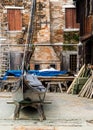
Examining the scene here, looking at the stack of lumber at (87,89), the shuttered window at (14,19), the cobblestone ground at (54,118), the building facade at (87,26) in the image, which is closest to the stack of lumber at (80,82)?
the building facade at (87,26)

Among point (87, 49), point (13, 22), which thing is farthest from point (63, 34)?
point (87, 49)

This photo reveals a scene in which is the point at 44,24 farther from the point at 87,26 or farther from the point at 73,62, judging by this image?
the point at 87,26

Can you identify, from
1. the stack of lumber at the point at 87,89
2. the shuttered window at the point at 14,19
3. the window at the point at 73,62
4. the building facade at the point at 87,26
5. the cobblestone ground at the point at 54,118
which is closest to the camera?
the cobblestone ground at the point at 54,118

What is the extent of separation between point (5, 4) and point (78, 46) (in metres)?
7.33

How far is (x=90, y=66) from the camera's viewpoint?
21234mm

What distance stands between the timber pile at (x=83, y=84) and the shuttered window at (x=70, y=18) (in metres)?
11.7

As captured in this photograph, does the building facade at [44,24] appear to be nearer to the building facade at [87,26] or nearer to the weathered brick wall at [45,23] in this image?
the weathered brick wall at [45,23]

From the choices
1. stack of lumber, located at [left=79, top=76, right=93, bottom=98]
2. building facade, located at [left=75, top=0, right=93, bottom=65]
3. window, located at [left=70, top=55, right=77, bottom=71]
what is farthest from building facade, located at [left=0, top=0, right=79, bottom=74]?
stack of lumber, located at [left=79, top=76, right=93, bottom=98]

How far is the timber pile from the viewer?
791 inches

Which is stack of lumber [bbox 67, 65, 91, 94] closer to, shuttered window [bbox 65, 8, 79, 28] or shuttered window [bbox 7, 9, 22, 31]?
shuttered window [bbox 65, 8, 79, 28]

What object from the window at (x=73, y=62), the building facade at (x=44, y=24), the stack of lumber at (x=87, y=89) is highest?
the building facade at (x=44, y=24)

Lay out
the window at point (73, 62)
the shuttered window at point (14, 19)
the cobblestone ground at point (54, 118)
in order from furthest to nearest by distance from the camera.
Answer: the shuttered window at point (14, 19) < the window at point (73, 62) < the cobblestone ground at point (54, 118)

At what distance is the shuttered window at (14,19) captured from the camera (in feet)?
112

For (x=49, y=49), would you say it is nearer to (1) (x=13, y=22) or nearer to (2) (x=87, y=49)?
(1) (x=13, y=22)
